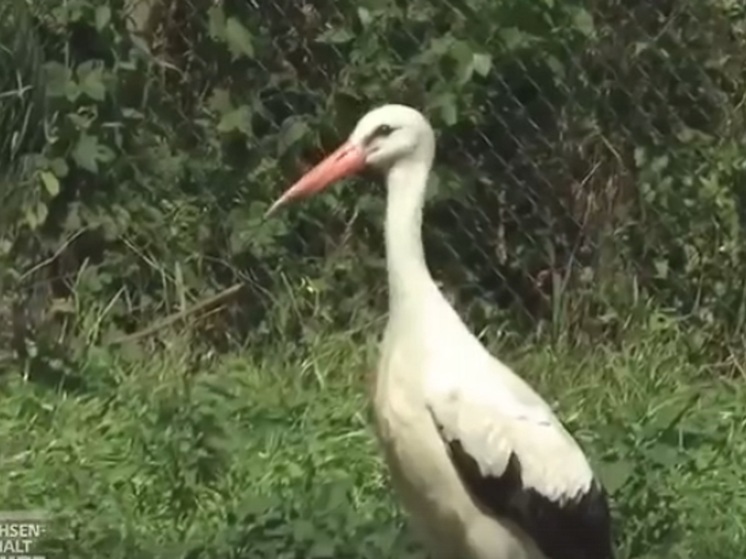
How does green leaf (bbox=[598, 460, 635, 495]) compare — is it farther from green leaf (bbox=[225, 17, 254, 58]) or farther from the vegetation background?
green leaf (bbox=[225, 17, 254, 58])

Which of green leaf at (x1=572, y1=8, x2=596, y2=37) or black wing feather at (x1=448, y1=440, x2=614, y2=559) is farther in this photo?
green leaf at (x1=572, y1=8, x2=596, y2=37)

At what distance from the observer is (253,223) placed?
634 centimetres

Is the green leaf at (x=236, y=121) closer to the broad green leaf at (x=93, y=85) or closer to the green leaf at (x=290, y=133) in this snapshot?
the green leaf at (x=290, y=133)

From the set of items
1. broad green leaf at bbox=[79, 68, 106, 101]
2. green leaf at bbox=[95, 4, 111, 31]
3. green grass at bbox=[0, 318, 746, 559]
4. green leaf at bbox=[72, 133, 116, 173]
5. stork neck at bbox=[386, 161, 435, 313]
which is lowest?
green grass at bbox=[0, 318, 746, 559]

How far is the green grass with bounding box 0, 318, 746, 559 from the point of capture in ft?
16.1

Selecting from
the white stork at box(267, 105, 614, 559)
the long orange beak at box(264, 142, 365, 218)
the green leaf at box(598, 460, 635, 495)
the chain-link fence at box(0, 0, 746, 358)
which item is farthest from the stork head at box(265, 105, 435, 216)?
the chain-link fence at box(0, 0, 746, 358)

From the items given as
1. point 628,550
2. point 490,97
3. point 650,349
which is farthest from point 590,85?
point 628,550

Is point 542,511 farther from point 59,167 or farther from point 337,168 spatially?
point 59,167

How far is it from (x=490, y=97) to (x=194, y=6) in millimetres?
829

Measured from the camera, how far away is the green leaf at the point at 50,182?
6.12 meters

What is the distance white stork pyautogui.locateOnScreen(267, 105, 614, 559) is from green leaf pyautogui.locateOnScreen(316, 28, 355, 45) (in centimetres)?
190

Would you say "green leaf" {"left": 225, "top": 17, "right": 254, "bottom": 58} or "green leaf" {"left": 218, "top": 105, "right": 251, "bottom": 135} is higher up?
"green leaf" {"left": 225, "top": 17, "right": 254, "bottom": 58}

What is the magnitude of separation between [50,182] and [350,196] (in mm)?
799

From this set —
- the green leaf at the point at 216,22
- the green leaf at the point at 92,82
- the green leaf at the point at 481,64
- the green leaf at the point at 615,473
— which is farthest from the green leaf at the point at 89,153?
the green leaf at the point at 615,473
